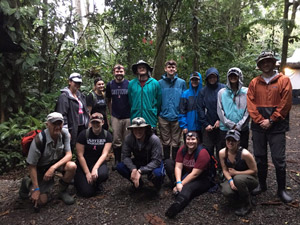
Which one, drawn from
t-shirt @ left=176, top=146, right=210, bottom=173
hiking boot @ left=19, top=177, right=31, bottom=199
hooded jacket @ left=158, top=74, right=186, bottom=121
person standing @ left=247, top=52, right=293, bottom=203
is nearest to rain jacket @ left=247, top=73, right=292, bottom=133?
person standing @ left=247, top=52, right=293, bottom=203

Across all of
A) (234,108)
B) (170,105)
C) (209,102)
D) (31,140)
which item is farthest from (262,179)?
(31,140)

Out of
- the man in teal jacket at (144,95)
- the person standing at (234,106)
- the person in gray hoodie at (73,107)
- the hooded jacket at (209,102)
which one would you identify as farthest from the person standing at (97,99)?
the person standing at (234,106)

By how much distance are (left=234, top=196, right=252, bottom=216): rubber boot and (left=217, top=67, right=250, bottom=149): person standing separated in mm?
1062

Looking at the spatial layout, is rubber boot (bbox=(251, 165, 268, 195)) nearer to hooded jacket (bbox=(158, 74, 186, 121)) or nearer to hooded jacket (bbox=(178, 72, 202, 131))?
hooded jacket (bbox=(178, 72, 202, 131))

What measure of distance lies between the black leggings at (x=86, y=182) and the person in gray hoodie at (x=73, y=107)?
732mm

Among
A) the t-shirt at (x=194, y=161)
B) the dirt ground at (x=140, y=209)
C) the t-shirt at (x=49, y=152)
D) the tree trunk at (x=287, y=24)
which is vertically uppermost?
the tree trunk at (x=287, y=24)

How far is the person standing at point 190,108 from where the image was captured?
15.5ft

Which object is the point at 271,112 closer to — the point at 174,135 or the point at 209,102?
the point at 209,102

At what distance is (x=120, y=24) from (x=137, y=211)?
5.30m

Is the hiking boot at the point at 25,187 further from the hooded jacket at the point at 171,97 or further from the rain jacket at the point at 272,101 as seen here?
the rain jacket at the point at 272,101

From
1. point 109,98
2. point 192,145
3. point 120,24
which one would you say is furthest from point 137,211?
point 120,24

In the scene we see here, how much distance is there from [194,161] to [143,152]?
0.87 m

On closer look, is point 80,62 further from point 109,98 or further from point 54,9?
point 109,98

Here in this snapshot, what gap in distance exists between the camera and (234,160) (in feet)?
12.0
